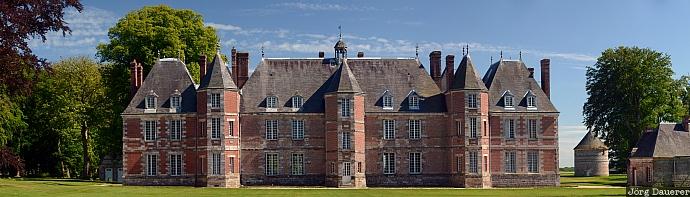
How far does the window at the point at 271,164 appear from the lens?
51.9 meters

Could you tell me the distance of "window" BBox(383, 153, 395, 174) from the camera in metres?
52.3

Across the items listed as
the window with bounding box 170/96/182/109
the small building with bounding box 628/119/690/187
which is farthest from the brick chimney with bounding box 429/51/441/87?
the window with bounding box 170/96/182/109

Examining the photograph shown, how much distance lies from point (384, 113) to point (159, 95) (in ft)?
42.4

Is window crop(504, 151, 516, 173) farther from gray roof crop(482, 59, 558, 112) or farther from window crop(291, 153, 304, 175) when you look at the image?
window crop(291, 153, 304, 175)

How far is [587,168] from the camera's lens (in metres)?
77.2

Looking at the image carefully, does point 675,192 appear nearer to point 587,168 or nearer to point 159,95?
point 159,95

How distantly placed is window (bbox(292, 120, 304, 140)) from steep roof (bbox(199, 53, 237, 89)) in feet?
13.8

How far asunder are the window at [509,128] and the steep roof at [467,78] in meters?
2.60

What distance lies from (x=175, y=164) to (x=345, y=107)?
405 inches

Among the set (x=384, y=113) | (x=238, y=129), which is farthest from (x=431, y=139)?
(x=238, y=129)

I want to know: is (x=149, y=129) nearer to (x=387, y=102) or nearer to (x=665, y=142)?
(x=387, y=102)

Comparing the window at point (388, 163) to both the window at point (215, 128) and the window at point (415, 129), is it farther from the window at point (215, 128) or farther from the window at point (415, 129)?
the window at point (215, 128)

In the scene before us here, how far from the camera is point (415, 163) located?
52.4 metres

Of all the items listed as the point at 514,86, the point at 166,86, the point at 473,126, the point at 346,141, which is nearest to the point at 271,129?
the point at 346,141
